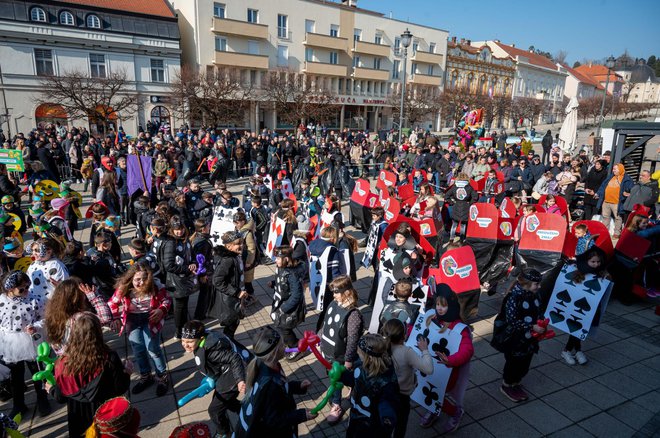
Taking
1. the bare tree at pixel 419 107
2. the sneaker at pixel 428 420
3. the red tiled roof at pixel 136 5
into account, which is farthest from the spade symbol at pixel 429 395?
the bare tree at pixel 419 107

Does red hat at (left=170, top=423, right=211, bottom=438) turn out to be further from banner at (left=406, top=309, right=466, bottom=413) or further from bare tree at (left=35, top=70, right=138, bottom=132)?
bare tree at (left=35, top=70, right=138, bottom=132)

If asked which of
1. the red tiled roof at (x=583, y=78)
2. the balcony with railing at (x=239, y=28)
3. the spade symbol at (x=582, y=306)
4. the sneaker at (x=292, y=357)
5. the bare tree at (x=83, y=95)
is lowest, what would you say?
the sneaker at (x=292, y=357)

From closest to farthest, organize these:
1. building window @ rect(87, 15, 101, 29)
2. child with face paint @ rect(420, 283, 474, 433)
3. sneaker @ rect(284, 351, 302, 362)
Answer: child with face paint @ rect(420, 283, 474, 433) < sneaker @ rect(284, 351, 302, 362) < building window @ rect(87, 15, 101, 29)

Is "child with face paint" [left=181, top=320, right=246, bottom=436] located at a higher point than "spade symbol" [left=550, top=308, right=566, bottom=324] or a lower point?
higher

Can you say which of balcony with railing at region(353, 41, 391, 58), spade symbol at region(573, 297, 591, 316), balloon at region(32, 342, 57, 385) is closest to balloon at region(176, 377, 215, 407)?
balloon at region(32, 342, 57, 385)

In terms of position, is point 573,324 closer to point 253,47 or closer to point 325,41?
point 253,47

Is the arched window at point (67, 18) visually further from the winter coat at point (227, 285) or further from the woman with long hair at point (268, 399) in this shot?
the woman with long hair at point (268, 399)

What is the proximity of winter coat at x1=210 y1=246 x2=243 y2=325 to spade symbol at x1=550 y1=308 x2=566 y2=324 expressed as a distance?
419cm

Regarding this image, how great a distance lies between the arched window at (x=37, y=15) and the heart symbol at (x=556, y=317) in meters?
36.7

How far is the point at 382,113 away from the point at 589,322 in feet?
168

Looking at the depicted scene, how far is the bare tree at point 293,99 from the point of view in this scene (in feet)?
120

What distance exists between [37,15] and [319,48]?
975 inches

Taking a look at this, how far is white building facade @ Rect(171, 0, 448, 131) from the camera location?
123ft

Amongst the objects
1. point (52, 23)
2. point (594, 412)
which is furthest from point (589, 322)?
point (52, 23)
